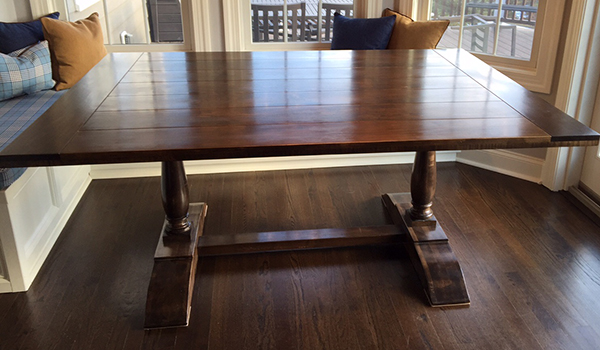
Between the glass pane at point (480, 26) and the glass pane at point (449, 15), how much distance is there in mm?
61

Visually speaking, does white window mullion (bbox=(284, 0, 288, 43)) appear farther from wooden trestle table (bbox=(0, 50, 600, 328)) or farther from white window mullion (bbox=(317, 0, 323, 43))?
wooden trestle table (bbox=(0, 50, 600, 328))

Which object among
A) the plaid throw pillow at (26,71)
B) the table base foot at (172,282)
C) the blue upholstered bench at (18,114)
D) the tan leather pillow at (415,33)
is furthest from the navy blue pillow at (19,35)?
the tan leather pillow at (415,33)

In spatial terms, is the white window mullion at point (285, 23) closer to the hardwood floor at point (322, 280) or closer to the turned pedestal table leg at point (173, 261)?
the hardwood floor at point (322, 280)

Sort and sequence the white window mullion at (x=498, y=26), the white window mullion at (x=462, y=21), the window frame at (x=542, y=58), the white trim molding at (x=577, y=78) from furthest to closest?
the white window mullion at (x=462, y=21) → the white window mullion at (x=498, y=26) → the window frame at (x=542, y=58) → the white trim molding at (x=577, y=78)

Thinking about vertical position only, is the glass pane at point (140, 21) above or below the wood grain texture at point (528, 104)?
above

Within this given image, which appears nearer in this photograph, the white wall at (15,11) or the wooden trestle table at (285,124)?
the wooden trestle table at (285,124)

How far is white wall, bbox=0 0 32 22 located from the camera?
316 centimetres

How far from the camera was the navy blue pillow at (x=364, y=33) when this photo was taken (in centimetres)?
345

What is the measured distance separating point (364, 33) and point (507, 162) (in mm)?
1206

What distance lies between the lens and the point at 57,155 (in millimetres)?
1598

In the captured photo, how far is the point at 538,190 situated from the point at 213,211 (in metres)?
1.88

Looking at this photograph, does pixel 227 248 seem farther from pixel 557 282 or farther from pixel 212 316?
pixel 557 282

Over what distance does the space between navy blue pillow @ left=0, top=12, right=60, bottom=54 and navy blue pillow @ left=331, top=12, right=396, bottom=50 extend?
1.77m

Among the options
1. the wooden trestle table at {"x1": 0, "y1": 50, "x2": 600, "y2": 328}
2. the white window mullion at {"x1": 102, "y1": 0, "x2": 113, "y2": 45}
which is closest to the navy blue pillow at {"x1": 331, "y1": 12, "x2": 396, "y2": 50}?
the wooden trestle table at {"x1": 0, "y1": 50, "x2": 600, "y2": 328}
